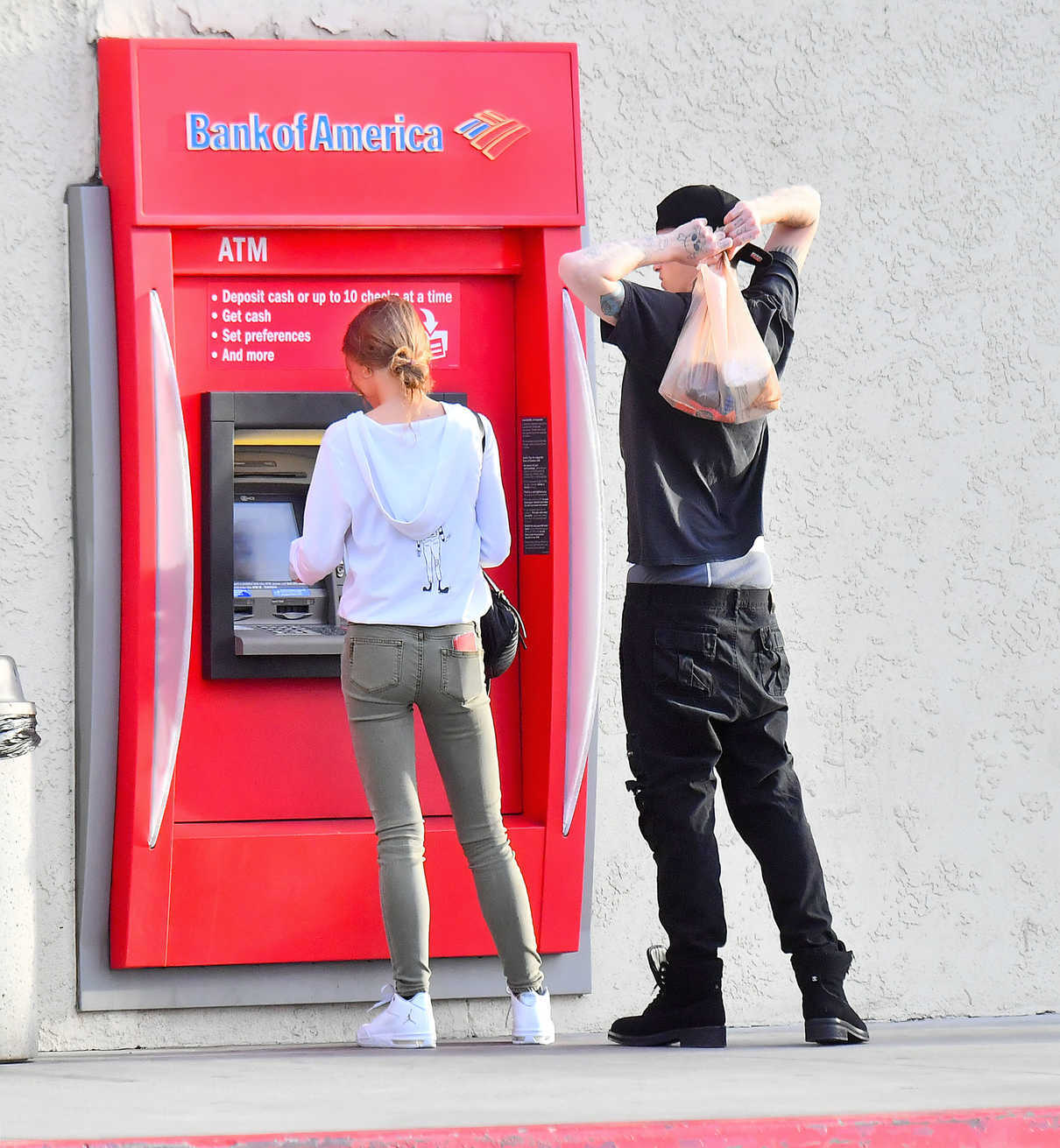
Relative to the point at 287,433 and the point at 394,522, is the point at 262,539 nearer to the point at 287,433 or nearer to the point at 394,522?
the point at 287,433

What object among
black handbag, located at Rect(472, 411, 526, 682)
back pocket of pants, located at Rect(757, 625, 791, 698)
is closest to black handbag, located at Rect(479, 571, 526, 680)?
black handbag, located at Rect(472, 411, 526, 682)

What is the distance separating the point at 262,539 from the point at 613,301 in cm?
126

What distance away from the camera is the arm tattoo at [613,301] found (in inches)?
138

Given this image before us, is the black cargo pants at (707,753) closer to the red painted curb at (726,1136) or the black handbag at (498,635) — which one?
the black handbag at (498,635)

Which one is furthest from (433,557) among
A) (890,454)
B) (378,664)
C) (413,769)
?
(890,454)

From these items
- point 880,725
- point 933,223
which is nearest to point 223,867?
point 880,725

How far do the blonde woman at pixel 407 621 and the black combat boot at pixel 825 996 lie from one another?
0.61 meters

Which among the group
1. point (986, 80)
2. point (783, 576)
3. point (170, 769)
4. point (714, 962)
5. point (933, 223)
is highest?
point (986, 80)

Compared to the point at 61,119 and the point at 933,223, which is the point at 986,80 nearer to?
the point at 933,223

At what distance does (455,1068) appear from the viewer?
133 inches

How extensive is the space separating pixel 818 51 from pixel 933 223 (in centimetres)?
59

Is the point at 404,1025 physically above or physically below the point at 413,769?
below

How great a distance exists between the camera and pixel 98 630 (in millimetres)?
4211

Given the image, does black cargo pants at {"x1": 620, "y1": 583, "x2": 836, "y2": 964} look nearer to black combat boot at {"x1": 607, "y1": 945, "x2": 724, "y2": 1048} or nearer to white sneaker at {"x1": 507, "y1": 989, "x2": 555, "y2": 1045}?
black combat boot at {"x1": 607, "y1": 945, "x2": 724, "y2": 1048}
